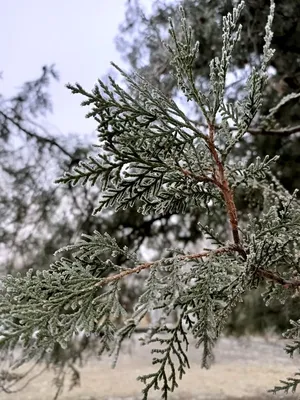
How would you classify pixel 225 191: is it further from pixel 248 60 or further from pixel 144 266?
pixel 248 60

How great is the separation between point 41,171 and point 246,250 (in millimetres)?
1942

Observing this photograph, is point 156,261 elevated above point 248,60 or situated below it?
below

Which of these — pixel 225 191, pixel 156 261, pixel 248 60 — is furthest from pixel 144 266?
pixel 248 60

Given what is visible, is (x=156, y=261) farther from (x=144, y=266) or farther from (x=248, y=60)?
(x=248, y=60)

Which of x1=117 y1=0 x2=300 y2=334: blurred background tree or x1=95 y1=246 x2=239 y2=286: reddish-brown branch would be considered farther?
x1=117 y1=0 x2=300 y2=334: blurred background tree

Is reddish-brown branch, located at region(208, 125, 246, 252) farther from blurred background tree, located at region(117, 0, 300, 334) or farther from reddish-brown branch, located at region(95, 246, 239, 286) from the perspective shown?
blurred background tree, located at region(117, 0, 300, 334)

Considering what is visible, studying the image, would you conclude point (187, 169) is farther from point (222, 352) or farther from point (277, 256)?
point (222, 352)

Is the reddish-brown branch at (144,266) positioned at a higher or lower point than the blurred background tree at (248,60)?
lower

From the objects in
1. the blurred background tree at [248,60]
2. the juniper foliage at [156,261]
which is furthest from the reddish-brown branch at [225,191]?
the blurred background tree at [248,60]

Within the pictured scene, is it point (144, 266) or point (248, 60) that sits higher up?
point (248, 60)

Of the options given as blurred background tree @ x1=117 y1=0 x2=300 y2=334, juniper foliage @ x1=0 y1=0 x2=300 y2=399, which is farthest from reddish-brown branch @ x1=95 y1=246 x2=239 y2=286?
blurred background tree @ x1=117 y1=0 x2=300 y2=334

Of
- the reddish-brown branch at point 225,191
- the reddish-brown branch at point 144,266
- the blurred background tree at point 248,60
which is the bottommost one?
the reddish-brown branch at point 144,266

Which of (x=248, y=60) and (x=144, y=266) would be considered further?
(x=248, y=60)

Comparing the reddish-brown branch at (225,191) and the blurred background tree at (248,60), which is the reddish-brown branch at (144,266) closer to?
the reddish-brown branch at (225,191)
